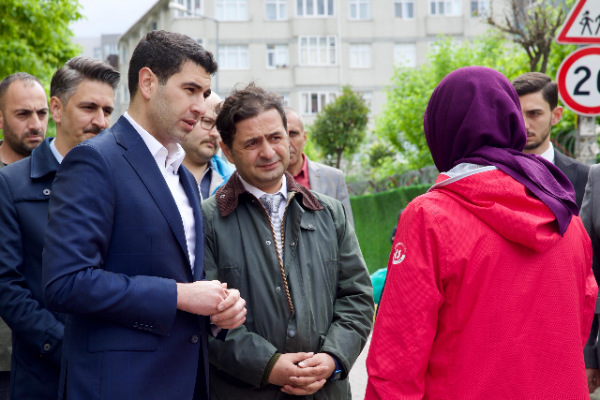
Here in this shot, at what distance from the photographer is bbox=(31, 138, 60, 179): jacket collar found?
3566 mm

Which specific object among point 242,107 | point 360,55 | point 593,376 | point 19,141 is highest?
point 360,55

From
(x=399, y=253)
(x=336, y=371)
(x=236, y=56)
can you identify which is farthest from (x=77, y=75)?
(x=236, y=56)

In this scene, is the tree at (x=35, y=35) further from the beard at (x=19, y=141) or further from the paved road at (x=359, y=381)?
the beard at (x=19, y=141)

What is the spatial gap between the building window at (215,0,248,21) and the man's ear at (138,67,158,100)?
159 feet

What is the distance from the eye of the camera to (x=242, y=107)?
3668mm

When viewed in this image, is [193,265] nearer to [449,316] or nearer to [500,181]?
[449,316]

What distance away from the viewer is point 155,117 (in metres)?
2.88

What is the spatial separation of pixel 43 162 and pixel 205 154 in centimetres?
176

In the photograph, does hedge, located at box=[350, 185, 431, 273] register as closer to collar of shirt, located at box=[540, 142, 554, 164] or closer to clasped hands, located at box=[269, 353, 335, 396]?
collar of shirt, located at box=[540, 142, 554, 164]

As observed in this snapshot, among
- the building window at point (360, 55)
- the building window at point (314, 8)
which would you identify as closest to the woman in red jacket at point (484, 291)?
the building window at point (360, 55)

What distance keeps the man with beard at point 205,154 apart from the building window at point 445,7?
154 ft

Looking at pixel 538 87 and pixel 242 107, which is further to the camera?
pixel 538 87

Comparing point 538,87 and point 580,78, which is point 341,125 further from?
point 538,87

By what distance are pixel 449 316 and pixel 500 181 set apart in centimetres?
52
